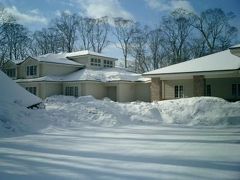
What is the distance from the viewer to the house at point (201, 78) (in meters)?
24.9

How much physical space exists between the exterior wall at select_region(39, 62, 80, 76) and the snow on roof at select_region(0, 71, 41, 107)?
18405 mm

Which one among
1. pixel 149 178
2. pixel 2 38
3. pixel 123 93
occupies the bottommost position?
pixel 149 178

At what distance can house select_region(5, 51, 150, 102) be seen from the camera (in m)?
34.8

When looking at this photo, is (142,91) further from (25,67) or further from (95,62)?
(25,67)

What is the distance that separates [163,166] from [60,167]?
2.50 m

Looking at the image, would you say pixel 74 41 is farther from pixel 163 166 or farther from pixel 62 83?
pixel 163 166

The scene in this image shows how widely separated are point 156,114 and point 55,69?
2212cm

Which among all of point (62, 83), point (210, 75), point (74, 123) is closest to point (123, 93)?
point (62, 83)

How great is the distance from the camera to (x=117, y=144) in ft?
33.5

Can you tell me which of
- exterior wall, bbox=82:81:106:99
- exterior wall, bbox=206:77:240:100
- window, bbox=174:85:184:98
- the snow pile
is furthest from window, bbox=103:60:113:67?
the snow pile

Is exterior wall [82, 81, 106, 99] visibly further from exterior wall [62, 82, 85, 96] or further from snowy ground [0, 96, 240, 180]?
snowy ground [0, 96, 240, 180]

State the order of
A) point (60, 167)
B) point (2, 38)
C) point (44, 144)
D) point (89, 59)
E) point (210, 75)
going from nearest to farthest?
point (60, 167) → point (44, 144) → point (210, 75) → point (89, 59) → point (2, 38)

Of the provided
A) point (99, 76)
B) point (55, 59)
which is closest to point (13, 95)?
point (99, 76)

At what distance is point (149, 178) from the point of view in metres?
6.20
